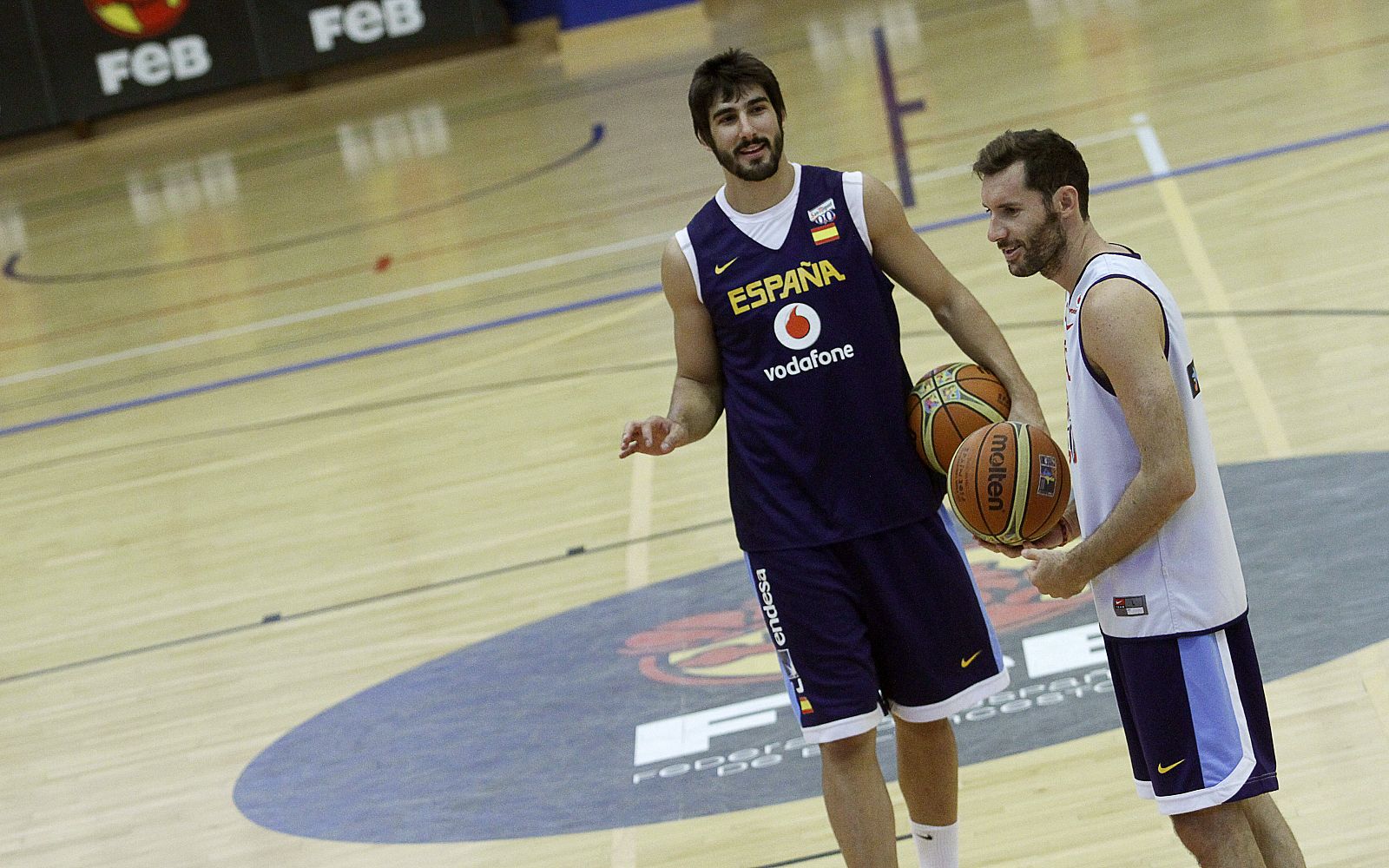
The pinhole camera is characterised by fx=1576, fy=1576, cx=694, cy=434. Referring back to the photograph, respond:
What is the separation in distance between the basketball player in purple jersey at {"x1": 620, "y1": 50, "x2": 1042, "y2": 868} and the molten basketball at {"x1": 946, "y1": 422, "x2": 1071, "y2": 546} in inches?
6.8

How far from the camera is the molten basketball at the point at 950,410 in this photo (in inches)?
126

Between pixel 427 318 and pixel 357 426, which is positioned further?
pixel 427 318

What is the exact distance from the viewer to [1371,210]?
756cm

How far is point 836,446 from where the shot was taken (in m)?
3.25

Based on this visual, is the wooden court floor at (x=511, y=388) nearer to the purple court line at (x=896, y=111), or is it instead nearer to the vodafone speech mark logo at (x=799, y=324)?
the purple court line at (x=896, y=111)

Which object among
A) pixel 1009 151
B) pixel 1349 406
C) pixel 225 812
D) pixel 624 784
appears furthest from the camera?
pixel 1349 406

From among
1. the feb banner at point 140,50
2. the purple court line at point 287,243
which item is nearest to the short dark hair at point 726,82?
the purple court line at point 287,243

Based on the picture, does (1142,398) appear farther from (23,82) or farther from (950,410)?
(23,82)

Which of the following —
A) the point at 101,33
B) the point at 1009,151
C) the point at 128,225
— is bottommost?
the point at 128,225

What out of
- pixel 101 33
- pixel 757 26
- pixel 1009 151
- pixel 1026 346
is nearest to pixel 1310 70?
pixel 1026 346

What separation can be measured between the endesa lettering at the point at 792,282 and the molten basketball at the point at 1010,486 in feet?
1.51

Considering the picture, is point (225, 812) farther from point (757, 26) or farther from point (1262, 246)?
point (757, 26)

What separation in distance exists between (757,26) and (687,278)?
580 inches

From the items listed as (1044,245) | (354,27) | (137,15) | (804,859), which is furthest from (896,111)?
(137,15)
